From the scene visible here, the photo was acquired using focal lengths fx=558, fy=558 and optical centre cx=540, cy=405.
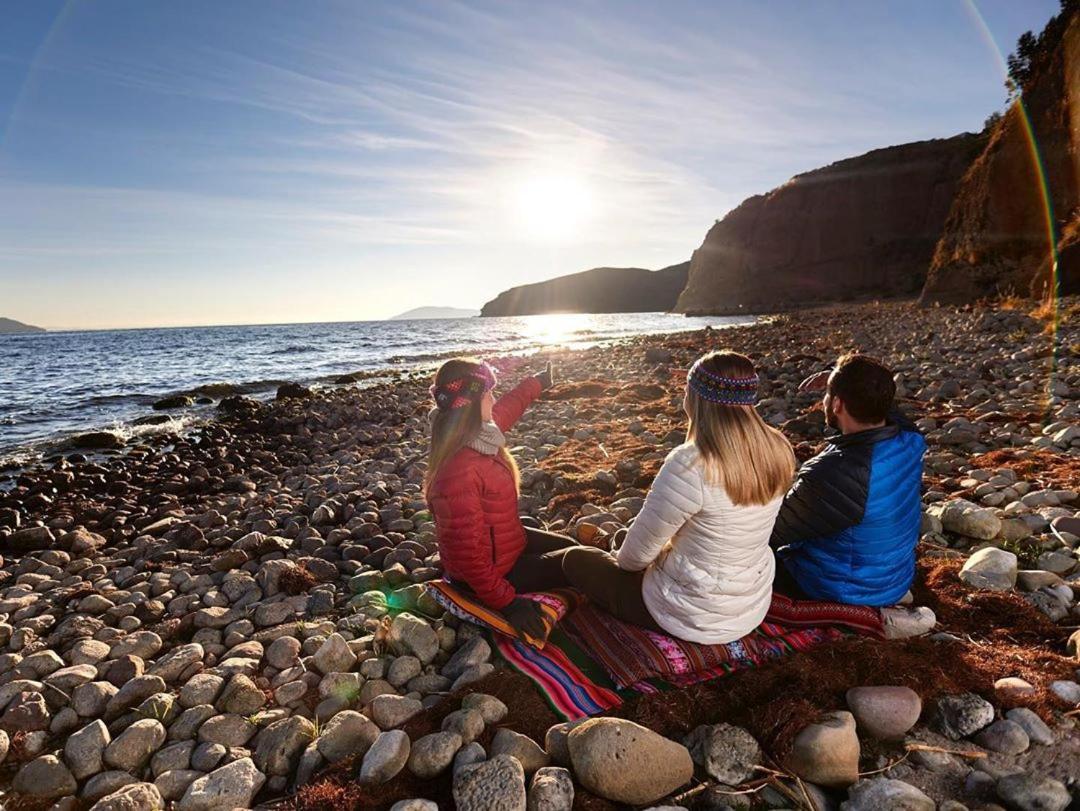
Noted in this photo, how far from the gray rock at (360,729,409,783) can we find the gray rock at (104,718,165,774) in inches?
46.2

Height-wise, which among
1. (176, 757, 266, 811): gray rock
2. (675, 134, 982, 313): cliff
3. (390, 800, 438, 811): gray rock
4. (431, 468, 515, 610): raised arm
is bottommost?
(176, 757, 266, 811): gray rock

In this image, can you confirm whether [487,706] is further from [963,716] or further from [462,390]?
[963,716]

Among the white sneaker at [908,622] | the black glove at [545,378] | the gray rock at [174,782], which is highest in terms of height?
the black glove at [545,378]

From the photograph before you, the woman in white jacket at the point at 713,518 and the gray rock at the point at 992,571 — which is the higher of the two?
the woman in white jacket at the point at 713,518

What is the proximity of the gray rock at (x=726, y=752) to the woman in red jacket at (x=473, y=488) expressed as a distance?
1066 mm

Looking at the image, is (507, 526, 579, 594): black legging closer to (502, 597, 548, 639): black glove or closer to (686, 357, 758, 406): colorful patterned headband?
(502, 597, 548, 639): black glove

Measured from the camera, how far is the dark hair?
10.1ft

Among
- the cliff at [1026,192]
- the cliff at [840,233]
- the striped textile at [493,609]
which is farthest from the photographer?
the cliff at [840,233]

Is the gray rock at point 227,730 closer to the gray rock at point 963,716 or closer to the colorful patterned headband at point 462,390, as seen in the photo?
the colorful patterned headband at point 462,390

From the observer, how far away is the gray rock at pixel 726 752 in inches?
94.0

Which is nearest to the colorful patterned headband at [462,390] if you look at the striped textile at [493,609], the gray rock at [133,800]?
the striped textile at [493,609]

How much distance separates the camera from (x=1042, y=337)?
1176 cm

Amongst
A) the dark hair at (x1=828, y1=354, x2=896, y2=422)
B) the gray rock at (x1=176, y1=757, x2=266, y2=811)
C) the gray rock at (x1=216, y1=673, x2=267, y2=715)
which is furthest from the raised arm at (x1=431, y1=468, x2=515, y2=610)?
the dark hair at (x1=828, y1=354, x2=896, y2=422)

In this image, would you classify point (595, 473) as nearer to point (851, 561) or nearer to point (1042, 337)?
point (851, 561)
